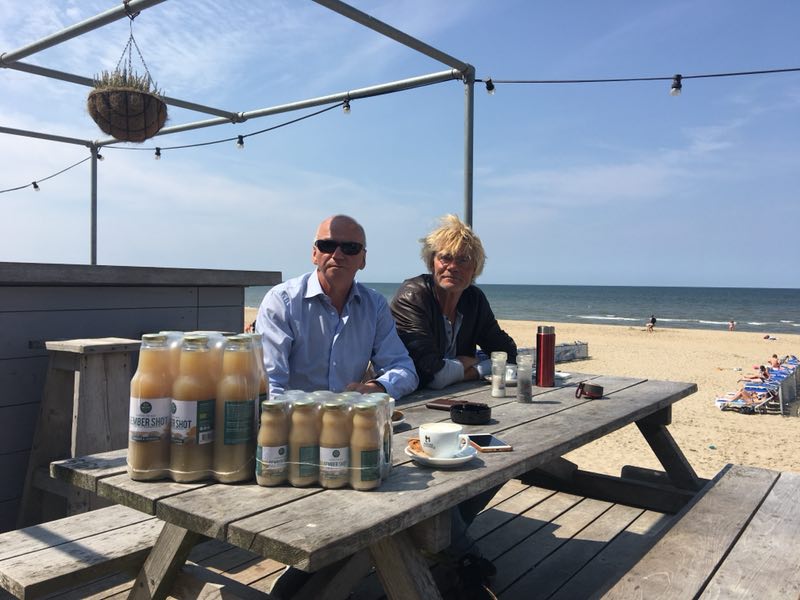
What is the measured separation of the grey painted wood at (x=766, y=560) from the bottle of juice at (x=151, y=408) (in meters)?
1.42

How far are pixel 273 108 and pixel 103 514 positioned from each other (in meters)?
4.33

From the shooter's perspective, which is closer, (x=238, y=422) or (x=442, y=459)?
(x=238, y=422)

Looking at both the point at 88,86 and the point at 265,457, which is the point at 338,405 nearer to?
the point at 265,457

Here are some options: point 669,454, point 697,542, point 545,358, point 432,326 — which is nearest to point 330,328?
point 432,326

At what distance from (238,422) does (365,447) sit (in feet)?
0.96

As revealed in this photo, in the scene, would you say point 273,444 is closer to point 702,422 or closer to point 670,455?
point 670,455

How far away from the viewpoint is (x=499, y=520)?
3.33 m

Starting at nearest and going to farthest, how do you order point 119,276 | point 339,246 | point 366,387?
point 366,387
point 339,246
point 119,276

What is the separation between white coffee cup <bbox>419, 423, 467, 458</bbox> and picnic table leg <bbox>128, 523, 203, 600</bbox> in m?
0.66

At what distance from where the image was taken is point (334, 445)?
4.53 ft

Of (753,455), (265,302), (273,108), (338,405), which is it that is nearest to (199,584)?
(338,405)

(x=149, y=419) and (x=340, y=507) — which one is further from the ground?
(x=149, y=419)

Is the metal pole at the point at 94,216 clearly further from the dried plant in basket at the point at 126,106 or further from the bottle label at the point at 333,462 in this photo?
the bottle label at the point at 333,462

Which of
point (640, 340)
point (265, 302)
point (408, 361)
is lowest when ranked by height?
point (640, 340)
